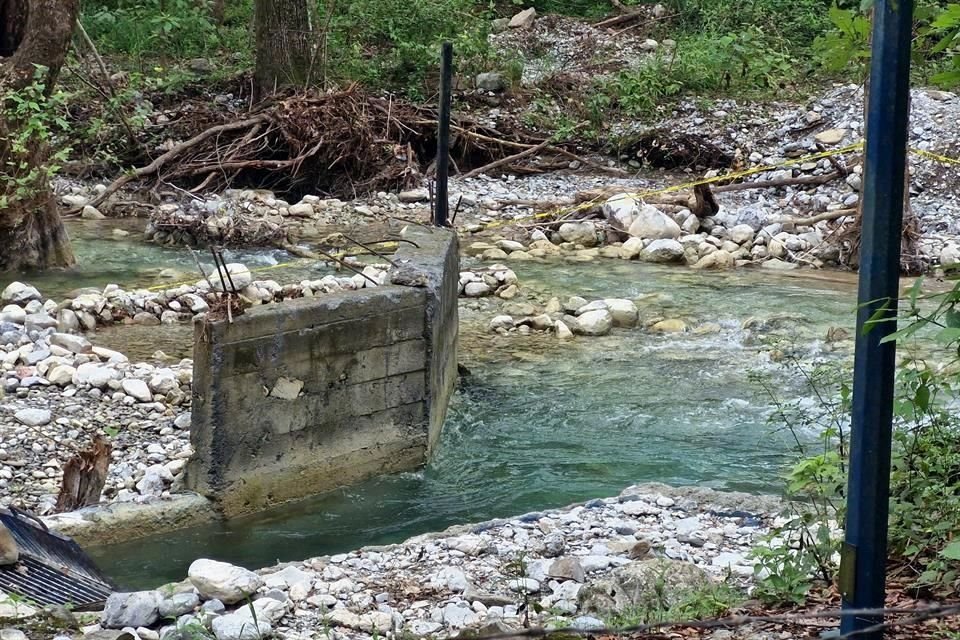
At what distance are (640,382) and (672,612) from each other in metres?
4.72

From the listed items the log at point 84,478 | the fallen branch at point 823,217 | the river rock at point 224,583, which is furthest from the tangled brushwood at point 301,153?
the river rock at point 224,583

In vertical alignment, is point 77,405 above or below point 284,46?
below

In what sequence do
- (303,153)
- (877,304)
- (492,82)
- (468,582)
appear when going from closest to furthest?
(877,304) < (468,582) < (303,153) < (492,82)

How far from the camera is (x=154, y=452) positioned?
630 cm

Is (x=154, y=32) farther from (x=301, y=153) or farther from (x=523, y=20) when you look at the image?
(x=523, y=20)

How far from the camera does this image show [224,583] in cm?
405

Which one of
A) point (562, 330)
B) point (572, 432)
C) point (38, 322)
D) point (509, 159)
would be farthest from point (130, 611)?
point (509, 159)

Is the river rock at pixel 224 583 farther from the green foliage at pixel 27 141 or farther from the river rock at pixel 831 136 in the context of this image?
the river rock at pixel 831 136

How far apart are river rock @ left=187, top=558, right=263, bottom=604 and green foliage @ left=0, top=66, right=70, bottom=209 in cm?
603

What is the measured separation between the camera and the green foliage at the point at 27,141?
9234mm

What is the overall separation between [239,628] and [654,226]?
9.20 metres

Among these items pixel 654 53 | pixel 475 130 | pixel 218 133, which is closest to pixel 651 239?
pixel 475 130

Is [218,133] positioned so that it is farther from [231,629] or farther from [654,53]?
[231,629]

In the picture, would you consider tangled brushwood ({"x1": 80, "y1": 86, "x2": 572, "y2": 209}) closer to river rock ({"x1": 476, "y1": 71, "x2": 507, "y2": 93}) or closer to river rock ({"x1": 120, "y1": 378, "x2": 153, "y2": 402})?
river rock ({"x1": 476, "y1": 71, "x2": 507, "y2": 93})
